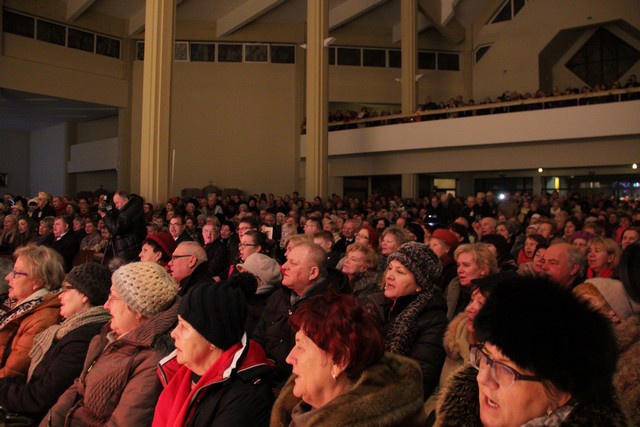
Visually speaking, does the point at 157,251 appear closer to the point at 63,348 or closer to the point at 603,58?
the point at 63,348

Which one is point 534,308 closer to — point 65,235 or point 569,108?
point 65,235

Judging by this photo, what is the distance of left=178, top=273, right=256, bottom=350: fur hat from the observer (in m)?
2.31

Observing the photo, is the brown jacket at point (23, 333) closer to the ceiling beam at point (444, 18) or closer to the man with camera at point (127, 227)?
the man with camera at point (127, 227)

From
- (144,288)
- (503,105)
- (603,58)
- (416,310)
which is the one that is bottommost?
(416,310)

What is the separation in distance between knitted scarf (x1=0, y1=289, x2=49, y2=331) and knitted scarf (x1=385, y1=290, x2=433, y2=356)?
206 cm

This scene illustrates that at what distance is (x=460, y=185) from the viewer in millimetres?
21938

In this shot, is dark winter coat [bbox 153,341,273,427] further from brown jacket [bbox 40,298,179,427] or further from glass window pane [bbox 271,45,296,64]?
glass window pane [bbox 271,45,296,64]

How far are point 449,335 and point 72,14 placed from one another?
18970 mm

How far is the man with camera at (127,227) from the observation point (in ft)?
A: 19.8

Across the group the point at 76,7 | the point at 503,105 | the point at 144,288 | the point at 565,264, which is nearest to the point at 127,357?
the point at 144,288

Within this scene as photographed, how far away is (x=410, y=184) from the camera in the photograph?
63.1ft

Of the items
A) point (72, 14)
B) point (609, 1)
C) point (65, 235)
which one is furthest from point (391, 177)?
point (65, 235)

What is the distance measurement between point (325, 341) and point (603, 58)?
22167 mm

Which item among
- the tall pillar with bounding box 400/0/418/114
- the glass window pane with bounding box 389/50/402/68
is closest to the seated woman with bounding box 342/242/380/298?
the tall pillar with bounding box 400/0/418/114
